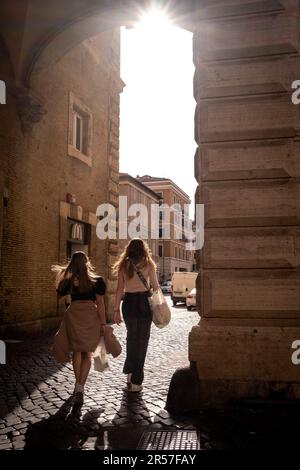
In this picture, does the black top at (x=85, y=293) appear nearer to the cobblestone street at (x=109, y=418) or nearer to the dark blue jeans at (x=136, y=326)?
the dark blue jeans at (x=136, y=326)

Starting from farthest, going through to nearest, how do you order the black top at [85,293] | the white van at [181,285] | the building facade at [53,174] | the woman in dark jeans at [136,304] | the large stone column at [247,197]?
the white van at [181,285] → the building facade at [53,174] → the woman in dark jeans at [136,304] → the black top at [85,293] → the large stone column at [247,197]

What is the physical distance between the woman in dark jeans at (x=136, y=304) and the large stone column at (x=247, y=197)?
3.02 feet

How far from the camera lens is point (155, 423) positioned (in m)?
4.02

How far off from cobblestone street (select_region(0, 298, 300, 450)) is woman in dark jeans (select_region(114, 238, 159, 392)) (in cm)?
30

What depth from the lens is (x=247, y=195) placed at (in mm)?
4859

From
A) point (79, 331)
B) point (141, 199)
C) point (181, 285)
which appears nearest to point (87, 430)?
point (79, 331)

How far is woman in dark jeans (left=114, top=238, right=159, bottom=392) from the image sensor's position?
17.5 ft

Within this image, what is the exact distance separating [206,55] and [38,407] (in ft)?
14.3

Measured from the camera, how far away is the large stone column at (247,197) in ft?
15.1

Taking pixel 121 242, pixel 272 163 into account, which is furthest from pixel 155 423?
pixel 121 242

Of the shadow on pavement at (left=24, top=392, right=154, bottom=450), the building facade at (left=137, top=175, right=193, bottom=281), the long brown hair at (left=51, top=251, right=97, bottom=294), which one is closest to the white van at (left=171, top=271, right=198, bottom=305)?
the long brown hair at (left=51, top=251, right=97, bottom=294)

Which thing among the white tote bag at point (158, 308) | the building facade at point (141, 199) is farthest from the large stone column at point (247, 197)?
the building facade at point (141, 199)
